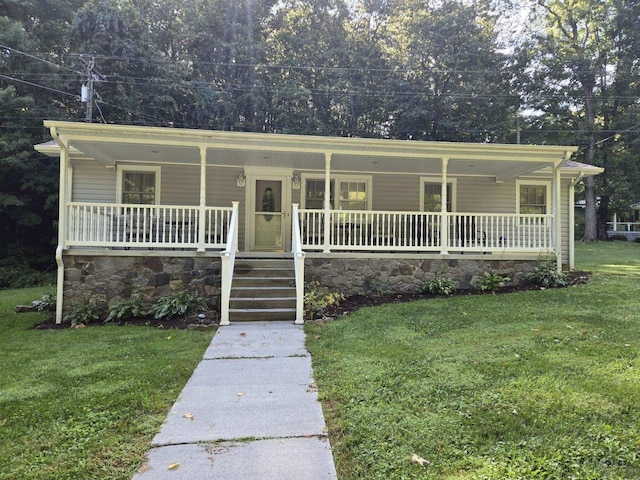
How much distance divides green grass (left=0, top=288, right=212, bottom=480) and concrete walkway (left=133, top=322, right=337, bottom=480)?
15 cm

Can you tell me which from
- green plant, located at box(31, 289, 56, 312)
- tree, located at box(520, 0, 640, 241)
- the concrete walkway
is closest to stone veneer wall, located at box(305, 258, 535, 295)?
the concrete walkway

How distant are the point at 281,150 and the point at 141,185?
13.8ft

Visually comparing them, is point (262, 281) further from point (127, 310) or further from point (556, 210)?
point (556, 210)

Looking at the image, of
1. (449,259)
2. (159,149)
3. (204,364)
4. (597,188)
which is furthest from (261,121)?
(597,188)

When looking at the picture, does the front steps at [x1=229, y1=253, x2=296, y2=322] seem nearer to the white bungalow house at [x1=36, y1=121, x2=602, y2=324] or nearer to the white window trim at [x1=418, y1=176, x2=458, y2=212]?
the white bungalow house at [x1=36, y1=121, x2=602, y2=324]

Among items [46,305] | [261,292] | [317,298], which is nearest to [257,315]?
[261,292]

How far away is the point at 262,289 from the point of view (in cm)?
691

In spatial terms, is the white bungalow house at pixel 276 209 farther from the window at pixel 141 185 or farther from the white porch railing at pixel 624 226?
the white porch railing at pixel 624 226

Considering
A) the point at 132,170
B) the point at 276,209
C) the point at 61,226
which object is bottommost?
the point at 61,226

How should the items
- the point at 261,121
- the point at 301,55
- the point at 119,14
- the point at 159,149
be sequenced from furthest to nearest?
the point at 301,55 < the point at 261,121 < the point at 119,14 < the point at 159,149

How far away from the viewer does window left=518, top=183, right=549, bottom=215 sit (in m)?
10.9

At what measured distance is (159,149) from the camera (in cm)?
793

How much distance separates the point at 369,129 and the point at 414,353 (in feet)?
63.8

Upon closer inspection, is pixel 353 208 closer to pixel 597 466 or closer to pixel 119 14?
pixel 597 466
